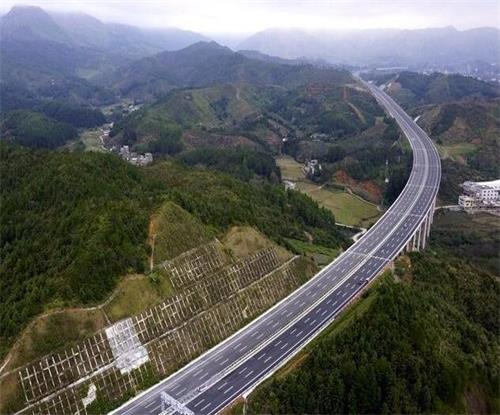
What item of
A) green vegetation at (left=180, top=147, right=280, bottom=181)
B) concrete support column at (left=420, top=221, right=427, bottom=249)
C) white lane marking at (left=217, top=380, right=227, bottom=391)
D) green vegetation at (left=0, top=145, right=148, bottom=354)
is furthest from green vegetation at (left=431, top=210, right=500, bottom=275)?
green vegetation at (left=0, top=145, right=148, bottom=354)

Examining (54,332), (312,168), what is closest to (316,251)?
(54,332)

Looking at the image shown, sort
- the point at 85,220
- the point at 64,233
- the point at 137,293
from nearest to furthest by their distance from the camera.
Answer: the point at 137,293 < the point at 64,233 < the point at 85,220

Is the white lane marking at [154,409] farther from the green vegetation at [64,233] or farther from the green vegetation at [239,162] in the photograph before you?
the green vegetation at [239,162]

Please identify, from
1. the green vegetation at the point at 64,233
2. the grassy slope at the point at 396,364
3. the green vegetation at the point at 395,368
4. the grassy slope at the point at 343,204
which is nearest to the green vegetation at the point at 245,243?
the green vegetation at the point at 64,233

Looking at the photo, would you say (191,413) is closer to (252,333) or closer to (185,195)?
(252,333)

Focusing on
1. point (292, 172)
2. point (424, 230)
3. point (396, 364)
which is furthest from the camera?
point (292, 172)

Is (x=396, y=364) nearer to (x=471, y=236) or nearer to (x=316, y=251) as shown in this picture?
(x=316, y=251)
